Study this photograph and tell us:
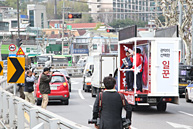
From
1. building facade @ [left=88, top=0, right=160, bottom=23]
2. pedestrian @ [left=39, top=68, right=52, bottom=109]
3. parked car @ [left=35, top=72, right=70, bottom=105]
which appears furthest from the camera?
building facade @ [left=88, top=0, right=160, bottom=23]

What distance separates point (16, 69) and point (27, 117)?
16.2 ft

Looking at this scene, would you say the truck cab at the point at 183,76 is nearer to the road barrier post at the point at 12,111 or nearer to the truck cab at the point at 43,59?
the road barrier post at the point at 12,111

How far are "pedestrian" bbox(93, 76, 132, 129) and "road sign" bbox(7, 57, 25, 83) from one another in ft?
23.7

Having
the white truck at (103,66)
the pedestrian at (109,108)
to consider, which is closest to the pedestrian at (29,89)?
the white truck at (103,66)

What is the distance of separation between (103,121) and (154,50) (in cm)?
1060

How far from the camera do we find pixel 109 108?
7484mm

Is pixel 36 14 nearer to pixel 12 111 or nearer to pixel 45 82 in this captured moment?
pixel 45 82

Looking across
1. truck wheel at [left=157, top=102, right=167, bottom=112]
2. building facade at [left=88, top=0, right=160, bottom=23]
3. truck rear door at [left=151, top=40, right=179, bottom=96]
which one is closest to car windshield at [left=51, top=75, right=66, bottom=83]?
truck wheel at [left=157, top=102, right=167, bottom=112]

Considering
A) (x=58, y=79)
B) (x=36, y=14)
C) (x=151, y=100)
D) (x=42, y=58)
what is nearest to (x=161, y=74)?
(x=151, y=100)

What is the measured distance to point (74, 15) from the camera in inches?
1623

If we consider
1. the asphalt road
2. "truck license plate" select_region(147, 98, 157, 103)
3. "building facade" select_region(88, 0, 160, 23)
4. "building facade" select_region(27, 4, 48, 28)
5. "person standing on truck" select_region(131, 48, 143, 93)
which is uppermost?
"building facade" select_region(88, 0, 160, 23)

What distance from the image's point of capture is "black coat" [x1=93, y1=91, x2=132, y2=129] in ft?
24.3

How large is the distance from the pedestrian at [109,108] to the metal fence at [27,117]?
71cm

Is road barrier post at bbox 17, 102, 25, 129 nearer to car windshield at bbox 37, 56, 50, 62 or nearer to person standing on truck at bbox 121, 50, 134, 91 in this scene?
person standing on truck at bbox 121, 50, 134, 91
